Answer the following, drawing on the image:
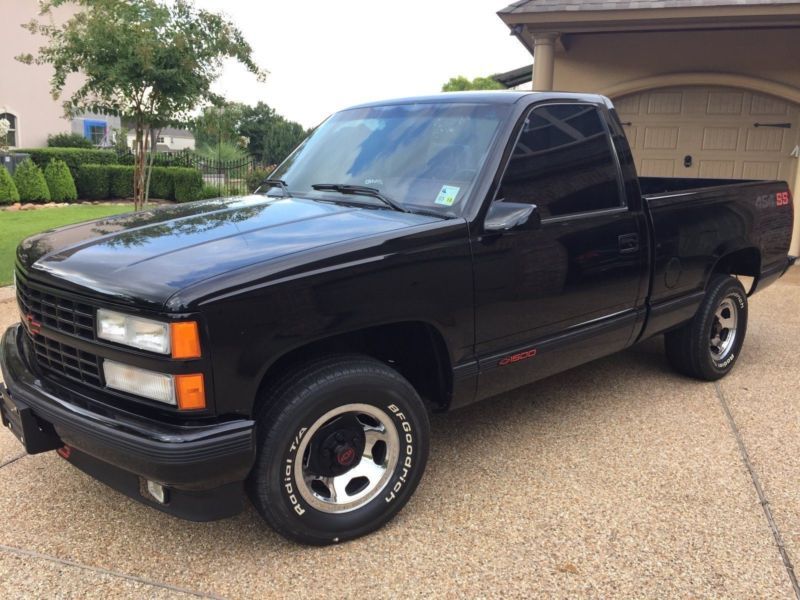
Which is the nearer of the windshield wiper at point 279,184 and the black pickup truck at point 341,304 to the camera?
the black pickup truck at point 341,304

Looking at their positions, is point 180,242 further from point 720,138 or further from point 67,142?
point 67,142

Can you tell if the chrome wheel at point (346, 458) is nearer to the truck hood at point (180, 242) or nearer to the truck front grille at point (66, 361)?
the truck hood at point (180, 242)

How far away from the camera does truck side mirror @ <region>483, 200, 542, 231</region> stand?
318cm

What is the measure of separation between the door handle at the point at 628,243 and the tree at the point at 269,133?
32.5 meters

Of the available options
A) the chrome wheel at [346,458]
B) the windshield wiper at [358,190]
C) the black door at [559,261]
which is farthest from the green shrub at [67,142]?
the chrome wheel at [346,458]

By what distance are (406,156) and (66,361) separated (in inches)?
73.0

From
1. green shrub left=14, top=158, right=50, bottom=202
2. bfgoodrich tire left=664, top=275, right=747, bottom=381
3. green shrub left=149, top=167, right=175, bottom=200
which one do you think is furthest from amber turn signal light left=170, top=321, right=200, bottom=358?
green shrub left=149, top=167, right=175, bottom=200

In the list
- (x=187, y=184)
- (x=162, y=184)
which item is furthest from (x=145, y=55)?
(x=162, y=184)

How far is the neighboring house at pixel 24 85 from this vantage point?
24.9 m

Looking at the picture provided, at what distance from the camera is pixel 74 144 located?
25.8 metres

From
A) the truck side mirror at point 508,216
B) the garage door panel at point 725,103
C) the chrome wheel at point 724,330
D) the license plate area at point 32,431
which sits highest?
the garage door panel at point 725,103

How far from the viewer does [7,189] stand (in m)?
16.4

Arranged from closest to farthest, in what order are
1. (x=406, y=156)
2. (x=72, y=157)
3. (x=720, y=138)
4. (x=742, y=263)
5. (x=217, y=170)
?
(x=406, y=156)
(x=742, y=263)
(x=720, y=138)
(x=72, y=157)
(x=217, y=170)

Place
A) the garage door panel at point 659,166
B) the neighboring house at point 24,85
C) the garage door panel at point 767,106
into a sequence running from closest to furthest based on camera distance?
the garage door panel at point 767,106, the garage door panel at point 659,166, the neighboring house at point 24,85
